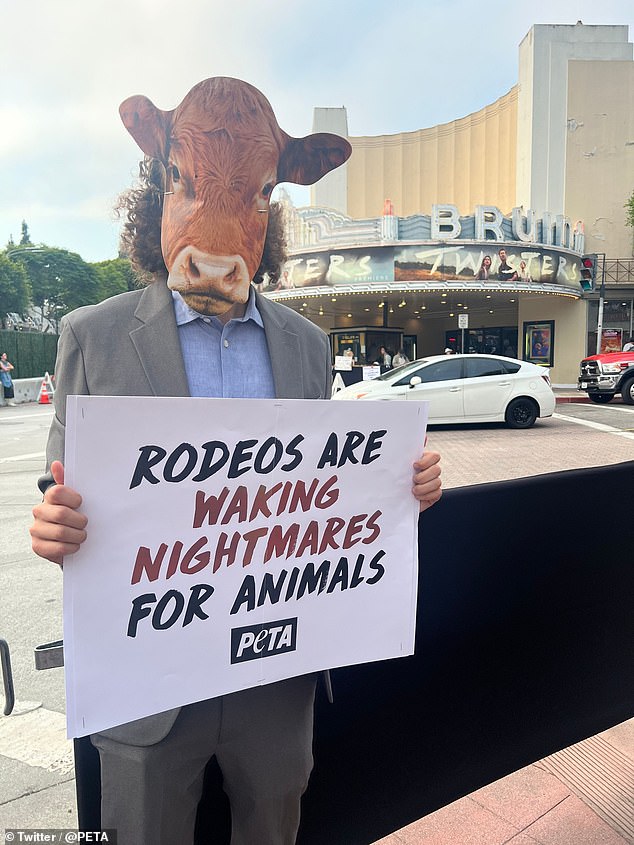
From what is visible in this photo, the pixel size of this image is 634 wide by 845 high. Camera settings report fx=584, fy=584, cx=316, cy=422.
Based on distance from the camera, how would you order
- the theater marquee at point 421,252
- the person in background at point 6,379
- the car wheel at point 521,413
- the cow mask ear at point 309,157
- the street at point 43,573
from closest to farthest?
the cow mask ear at point 309,157
the street at point 43,573
the car wheel at point 521,413
the person in background at point 6,379
the theater marquee at point 421,252

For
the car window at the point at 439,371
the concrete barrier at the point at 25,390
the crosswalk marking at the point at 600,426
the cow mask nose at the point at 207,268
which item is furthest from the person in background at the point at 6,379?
the cow mask nose at the point at 207,268

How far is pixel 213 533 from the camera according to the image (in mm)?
1189

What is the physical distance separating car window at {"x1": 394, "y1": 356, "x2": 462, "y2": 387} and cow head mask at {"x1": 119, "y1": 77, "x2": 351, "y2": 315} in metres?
10.4

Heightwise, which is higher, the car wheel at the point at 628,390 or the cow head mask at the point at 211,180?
the cow head mask at the point at 211,180

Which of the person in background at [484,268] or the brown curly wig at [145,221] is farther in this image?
the person in background at [484,268]

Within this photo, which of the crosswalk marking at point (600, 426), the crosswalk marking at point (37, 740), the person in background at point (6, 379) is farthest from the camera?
the person in background at point (6, 379)

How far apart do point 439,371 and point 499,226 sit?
1375 centimetres

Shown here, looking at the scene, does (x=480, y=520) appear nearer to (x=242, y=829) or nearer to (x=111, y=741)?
(x=242, y=829)

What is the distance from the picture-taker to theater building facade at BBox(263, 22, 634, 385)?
2256cm

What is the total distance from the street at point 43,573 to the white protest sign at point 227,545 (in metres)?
0.87

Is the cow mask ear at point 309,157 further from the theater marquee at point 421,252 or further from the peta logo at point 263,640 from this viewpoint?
the theater marquee at point 421,252

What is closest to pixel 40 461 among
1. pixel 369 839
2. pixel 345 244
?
pixel 369 839

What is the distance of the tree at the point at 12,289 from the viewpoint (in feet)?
127

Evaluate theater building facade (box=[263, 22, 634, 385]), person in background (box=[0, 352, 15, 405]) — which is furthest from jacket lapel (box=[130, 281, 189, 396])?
person in background (box=[0, 352, 15, 405])
